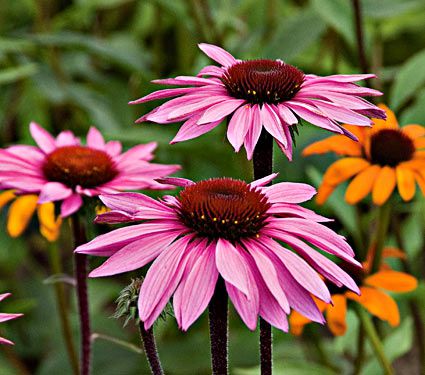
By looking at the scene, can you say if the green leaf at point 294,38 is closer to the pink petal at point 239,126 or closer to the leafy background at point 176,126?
the leafy background at point 176,126

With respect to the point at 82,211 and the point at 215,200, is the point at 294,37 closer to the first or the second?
the point at 82,211

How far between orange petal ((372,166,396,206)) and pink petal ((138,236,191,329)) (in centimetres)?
33

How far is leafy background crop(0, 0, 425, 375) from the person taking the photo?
1073mm

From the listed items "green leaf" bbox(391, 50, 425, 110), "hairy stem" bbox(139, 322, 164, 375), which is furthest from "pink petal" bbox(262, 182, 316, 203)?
"green leaf" bbox(391, 50, 425, 110)

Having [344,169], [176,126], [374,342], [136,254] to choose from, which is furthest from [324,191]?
[176,126]

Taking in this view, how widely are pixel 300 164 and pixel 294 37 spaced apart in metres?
0.27

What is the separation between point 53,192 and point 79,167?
0.06m

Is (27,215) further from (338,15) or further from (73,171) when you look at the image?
(338,15)

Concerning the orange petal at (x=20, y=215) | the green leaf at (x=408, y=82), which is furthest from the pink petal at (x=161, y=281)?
the green leaf at (x=408, y=82)

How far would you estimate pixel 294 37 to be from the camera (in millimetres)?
1189

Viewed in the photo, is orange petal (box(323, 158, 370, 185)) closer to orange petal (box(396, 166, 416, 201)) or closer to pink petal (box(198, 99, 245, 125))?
orange petal (box(396, 166, 416, 201))

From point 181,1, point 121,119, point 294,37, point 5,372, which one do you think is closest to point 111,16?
point 121,119

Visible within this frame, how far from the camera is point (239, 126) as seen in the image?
53cm

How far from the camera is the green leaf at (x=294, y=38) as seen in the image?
Answer: 116 cm
